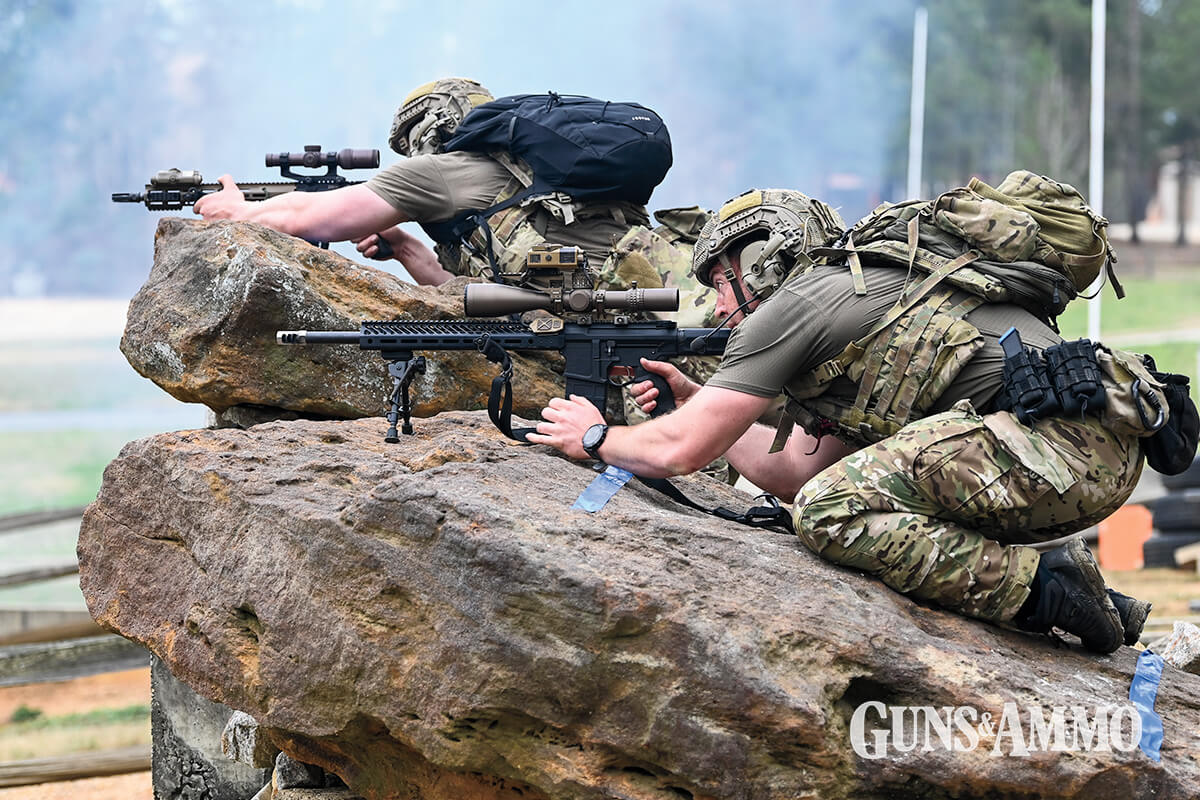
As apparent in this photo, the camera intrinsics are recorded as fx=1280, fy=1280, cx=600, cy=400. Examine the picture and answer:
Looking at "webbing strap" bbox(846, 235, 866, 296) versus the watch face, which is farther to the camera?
the watch face

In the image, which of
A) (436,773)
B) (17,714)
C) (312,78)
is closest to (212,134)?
(312,78)

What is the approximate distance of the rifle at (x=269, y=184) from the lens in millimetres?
6699

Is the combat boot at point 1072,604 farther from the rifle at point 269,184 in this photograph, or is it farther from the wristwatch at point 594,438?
the rifle at point 269,184

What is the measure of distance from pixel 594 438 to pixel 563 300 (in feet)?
2.21

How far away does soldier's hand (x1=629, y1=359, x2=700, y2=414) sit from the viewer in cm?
513

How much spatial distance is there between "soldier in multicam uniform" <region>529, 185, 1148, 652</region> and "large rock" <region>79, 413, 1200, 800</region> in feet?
0.50

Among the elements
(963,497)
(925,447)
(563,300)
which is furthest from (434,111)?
(963,497)

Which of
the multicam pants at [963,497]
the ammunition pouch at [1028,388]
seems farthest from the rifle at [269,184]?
the ammunition pouch at [1028,388]

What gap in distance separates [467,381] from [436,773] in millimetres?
2289

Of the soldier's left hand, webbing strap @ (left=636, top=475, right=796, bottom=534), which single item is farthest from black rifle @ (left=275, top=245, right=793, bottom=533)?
the soldier's left hand

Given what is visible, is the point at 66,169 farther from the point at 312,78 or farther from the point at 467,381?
the point at 467,381

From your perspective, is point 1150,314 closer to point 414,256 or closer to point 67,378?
point 67,378

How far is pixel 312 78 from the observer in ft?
57.4

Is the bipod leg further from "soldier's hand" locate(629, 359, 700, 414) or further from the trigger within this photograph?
"soldier's hand" locate(629, 359, 700, 414)
